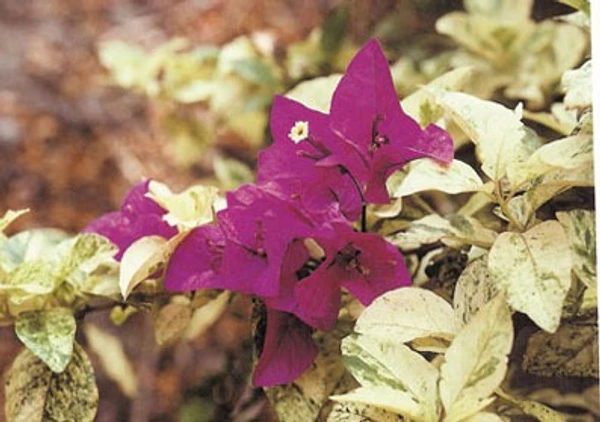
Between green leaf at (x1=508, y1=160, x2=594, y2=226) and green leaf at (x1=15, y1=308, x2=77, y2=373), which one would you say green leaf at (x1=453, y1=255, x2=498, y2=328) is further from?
green leaf at (x1=15, y1=308, x2=77, y2=373)

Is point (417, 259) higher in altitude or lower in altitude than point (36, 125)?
higher

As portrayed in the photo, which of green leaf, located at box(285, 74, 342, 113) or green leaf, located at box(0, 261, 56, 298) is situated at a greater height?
green leaf, located at box(285, 74, 342, 113)

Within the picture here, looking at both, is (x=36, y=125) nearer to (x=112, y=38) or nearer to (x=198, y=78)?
(x=112, y=38)

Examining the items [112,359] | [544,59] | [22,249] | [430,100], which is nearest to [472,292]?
[430,100]

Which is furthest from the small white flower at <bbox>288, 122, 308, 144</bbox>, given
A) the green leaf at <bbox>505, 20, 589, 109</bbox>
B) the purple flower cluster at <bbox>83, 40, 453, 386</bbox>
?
the green leaf at <bbox>505, 20, 589, 109</bbox>

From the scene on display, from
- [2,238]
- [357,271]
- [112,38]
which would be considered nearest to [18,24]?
[112,38]

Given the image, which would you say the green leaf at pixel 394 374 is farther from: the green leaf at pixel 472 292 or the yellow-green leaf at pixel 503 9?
the yellow-green leaf at pixel 503 9

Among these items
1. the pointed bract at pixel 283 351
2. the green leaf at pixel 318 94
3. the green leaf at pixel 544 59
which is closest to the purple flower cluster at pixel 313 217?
the pointed bract at pixel 283 351
